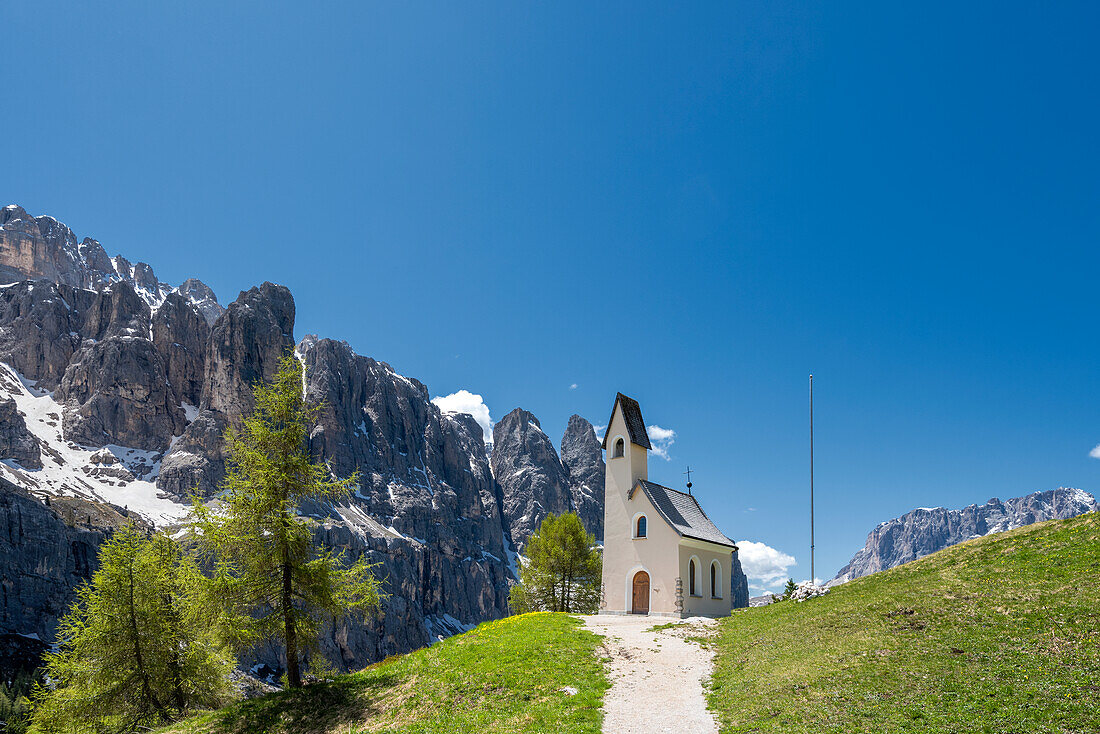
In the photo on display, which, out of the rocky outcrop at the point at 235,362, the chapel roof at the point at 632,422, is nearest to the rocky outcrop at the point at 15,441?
the rocky outcrop at the point at 235,362

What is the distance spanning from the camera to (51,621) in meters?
124

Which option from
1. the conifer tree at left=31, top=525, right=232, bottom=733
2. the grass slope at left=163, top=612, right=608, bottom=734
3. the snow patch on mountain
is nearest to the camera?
the grass slope at left=163, top=612, right=608, bottom=734

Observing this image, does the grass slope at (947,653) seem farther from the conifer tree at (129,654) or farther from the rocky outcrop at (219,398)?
the rocky outcrop at (219,398)

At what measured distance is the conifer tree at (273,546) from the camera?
22.8 meters

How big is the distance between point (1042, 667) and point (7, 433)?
21600 centimetres

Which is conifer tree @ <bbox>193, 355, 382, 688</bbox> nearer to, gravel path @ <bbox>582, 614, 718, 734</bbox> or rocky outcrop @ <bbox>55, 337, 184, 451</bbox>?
gravel path @ <bbox>582, 614, 718, 734</bbox>

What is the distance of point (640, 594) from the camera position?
4391cm

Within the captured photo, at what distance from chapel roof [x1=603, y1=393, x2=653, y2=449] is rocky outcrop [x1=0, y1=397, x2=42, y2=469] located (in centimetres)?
A: 18689

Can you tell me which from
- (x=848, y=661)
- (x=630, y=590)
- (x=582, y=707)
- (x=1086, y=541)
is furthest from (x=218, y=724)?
(x=1086, y=541)

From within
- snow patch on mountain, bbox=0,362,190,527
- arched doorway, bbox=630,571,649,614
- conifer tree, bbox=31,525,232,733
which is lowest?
conifer tree, bbox=31,525,232,733

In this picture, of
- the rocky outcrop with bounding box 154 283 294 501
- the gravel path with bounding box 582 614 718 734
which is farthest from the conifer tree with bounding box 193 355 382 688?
the rocky outcrop with bounding box 154 283 294 501

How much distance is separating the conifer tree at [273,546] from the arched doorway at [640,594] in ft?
78.9

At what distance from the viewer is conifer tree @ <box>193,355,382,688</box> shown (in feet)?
74.8

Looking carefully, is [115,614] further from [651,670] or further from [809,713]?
[809,713]
